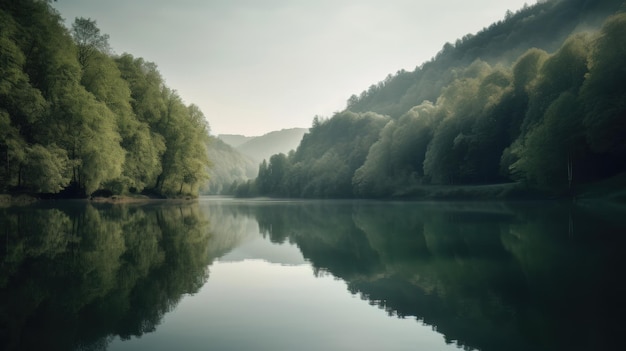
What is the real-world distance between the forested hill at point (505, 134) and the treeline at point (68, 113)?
40312 millimetres

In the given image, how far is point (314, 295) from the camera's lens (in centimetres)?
841

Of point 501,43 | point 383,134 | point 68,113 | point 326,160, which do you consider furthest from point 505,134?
point 501,43

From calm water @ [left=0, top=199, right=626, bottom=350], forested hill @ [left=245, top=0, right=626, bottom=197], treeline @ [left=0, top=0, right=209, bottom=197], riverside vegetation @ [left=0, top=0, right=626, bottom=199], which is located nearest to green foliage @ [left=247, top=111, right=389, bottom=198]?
forested hill @ [left=245, top=0, right=626, bottom=197]

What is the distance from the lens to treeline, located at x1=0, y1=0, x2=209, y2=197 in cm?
3531

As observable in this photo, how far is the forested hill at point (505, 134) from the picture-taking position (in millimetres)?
39062

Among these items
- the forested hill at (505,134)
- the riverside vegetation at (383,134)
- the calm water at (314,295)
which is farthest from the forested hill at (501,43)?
the calm water at (314,295)

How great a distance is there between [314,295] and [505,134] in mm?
61357

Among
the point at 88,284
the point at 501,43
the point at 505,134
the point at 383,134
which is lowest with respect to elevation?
the point at 88,284

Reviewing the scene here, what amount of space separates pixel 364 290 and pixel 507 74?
70.0 meters

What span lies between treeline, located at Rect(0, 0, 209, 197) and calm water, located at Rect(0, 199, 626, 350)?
80.0ft

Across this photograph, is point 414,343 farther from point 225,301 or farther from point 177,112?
point 177,112

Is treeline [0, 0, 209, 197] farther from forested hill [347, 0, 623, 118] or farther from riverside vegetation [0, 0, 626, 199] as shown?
forested hill [347, 0, 623, 118]

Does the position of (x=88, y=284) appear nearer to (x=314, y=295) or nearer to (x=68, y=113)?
(x=314, y=295)

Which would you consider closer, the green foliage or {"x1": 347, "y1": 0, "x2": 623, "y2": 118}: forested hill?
the green foliage
